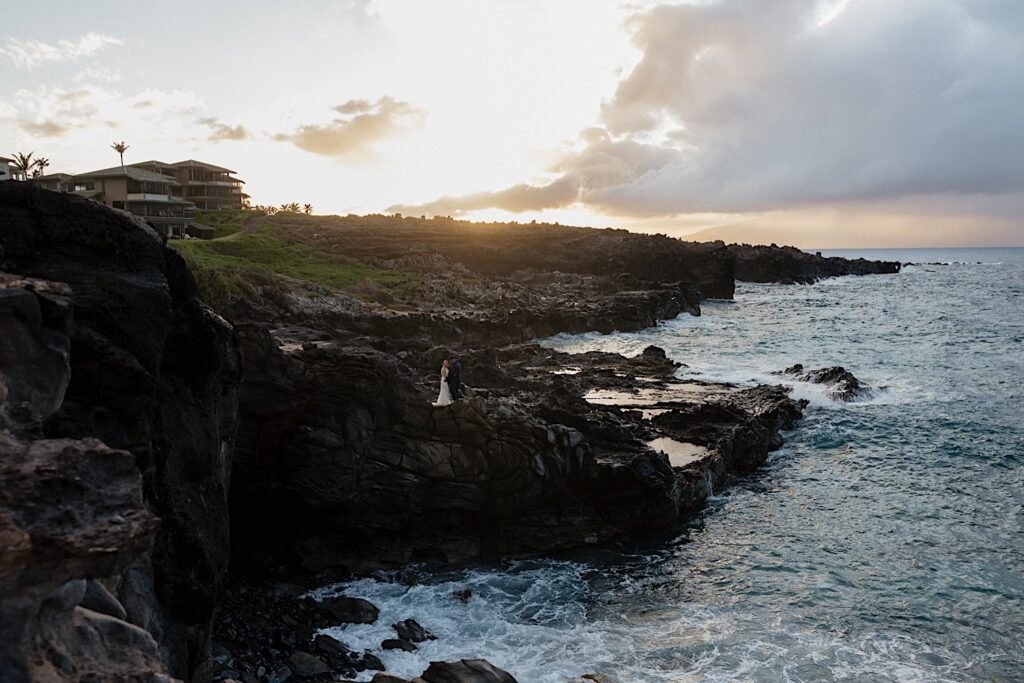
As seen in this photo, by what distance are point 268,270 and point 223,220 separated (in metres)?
44.1

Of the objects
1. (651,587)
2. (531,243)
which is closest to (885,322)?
(531,243)

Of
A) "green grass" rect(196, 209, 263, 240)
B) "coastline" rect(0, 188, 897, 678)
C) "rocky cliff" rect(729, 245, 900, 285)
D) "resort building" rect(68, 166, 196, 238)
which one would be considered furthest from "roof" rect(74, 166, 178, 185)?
"rocky cliff" rect(729, 245, 900, 285)

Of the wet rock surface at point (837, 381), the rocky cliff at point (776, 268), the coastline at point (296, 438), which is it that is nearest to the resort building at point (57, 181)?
the coastline at point (296, 438)

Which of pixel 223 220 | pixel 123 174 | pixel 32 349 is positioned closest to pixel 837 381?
pixel 32 349

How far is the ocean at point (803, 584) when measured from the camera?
63.0ft

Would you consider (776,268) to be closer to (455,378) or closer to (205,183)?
(205,183)

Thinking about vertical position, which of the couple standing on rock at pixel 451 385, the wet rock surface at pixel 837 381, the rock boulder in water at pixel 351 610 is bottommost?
the rock boulder in water at pixel 351 610

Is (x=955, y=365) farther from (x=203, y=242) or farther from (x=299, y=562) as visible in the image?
(x=203, y=242)

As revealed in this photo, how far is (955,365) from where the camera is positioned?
6147cm

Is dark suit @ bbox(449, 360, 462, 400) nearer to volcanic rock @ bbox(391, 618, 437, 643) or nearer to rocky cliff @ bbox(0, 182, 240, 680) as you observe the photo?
volcanic rock @ bbox(391, 618, 437, 643)

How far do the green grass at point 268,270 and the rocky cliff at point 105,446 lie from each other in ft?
105

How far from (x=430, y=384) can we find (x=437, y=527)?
44.3 feet

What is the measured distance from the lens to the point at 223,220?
360 feet

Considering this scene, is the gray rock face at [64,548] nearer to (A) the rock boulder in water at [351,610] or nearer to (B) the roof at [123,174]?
(A) the rock boulder in water at [351,610]
